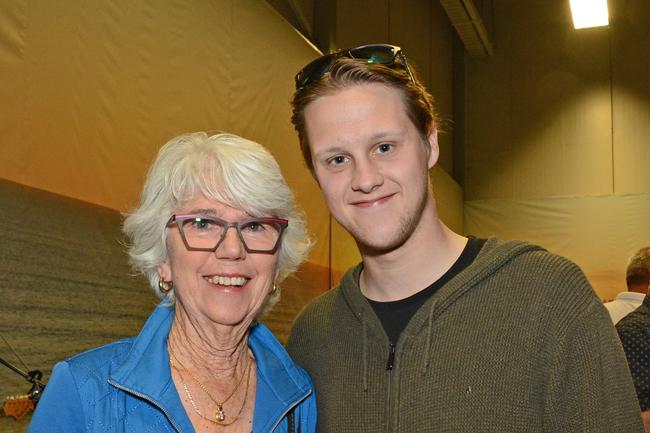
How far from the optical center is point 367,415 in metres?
1.71

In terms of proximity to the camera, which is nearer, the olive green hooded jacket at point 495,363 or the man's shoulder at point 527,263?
the olive green hooded jacket at point 495,363

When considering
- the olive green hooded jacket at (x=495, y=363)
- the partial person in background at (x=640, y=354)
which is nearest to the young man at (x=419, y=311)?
the olive green hooded jacket at (x=495, y=363)

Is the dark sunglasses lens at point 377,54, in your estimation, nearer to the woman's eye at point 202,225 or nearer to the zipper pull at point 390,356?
the woman's eye at point 202,225

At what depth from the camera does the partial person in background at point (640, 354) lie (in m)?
2.81

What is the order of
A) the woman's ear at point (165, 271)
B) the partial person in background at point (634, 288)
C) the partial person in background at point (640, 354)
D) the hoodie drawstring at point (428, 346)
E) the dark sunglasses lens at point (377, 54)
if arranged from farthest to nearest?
the partial person in background at point (634, 288) < the partial person in background at point (640, 354) < the dark sunglasses lens at point (377, 54) < the woman's ear at point (165, 271) < the hoodie drawstring at point (428, 346)

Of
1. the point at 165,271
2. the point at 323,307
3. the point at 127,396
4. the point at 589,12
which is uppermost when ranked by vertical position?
the point at 589,12

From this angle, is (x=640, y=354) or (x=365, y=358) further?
(x=640, y=354)

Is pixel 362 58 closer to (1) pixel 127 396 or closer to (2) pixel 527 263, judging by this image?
(2) pixel 527 263

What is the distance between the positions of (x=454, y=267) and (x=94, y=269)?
1.69 meters

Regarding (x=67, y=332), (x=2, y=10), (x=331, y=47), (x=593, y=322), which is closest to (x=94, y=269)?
(x=67, y=332)

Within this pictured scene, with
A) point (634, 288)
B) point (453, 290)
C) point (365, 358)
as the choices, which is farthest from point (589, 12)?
point (365, 358)

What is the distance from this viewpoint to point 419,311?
173 centimetres

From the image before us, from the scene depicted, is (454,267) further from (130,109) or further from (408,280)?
(130,109)

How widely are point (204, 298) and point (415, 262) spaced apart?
0.54m
